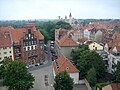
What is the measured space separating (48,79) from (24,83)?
13.4 m

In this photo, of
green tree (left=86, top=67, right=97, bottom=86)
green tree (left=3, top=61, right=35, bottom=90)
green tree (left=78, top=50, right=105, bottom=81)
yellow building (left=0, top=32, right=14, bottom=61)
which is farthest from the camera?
yellow building (left=0, top=32, right=14, bottom=61)

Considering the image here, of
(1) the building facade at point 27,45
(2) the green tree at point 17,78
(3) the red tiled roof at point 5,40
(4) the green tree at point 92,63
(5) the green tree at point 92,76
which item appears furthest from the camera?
(1) the building facade at point 27,45

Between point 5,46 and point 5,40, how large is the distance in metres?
2.25

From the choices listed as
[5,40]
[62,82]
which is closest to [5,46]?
[5,40]

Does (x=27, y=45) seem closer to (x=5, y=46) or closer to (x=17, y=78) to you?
(x=5, y=46)

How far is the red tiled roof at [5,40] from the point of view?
5742 centimetres

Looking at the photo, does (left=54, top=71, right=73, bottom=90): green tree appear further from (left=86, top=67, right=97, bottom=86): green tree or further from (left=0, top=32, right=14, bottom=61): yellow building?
(left=0, top=32, right=14, bottom=61): yellow building

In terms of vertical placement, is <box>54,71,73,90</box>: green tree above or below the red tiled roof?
below

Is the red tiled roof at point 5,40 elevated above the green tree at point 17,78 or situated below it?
above

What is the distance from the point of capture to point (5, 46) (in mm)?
57375

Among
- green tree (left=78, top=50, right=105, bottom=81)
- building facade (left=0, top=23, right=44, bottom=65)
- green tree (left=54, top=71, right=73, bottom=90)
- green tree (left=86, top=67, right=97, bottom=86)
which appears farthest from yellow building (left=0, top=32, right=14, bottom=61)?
green tree (left=86, top=67, right=97, bottom=86)

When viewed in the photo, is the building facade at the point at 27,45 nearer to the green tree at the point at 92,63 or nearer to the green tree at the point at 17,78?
the green tree at the point at 17,78

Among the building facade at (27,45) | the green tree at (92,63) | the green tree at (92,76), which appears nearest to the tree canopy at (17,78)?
the green tree at (92,76)

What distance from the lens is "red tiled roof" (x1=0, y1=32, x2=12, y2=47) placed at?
188 feet
